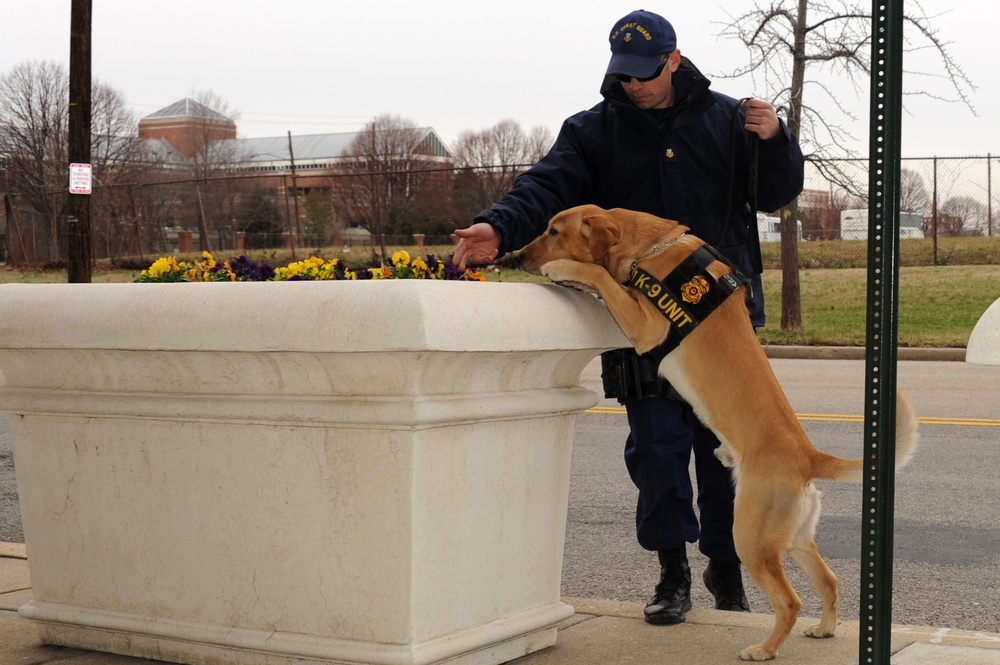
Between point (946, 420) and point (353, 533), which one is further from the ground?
point (353, 533)

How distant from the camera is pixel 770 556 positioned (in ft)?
10.7

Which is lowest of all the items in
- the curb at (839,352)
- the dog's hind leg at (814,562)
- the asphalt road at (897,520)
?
the asphalt road at (897,520)

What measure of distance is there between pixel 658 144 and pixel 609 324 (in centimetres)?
83

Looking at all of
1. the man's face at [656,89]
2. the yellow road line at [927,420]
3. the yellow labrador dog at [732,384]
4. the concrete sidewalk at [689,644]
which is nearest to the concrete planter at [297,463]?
the concrete sidewalk at [689,644]

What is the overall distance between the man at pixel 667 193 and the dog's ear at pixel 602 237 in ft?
1.04

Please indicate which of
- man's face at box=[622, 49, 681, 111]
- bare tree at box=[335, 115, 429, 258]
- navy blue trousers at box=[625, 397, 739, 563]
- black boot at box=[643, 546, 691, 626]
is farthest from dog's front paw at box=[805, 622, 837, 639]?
bare tree at box=[335, 115, 429, 258]

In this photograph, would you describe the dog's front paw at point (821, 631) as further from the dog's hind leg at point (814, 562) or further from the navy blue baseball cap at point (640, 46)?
the navy blue baseball cap at point (640, 46)

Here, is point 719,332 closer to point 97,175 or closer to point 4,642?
point 4,642

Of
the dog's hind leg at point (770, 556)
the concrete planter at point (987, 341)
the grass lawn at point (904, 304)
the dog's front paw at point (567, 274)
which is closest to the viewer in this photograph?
the concrete planter at point (987, 341)

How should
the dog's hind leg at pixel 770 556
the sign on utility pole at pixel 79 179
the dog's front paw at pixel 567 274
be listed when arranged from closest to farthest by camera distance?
the dog's hind leg at pixel 770 556, the dog's front paw at pixel 567 274, the sign on utility pole at pixel 79 179

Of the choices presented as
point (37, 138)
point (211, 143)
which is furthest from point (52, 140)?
point (211, 143)

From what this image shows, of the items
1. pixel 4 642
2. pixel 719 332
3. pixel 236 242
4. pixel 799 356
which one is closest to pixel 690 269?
pixel 719 332

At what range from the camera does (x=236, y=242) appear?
31.2 metres

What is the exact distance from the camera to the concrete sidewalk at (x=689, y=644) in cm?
310
